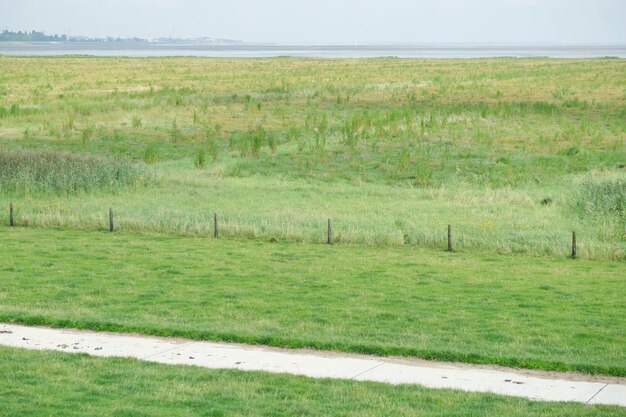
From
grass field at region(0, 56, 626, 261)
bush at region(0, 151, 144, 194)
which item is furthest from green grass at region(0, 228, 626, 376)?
bush at region(0, 151, 144, 194)

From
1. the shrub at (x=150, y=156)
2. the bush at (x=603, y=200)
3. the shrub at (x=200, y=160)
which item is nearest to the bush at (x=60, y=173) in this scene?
the shrub at (x=200, y=160)

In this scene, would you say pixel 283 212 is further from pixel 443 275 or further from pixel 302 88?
pixel 302 88

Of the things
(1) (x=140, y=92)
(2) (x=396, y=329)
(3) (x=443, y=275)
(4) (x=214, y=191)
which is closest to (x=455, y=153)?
(4) (x=214, y=191)

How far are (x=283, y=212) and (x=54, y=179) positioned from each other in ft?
Result: 29.8

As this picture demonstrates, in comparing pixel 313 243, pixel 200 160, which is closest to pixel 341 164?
pixel 200 160

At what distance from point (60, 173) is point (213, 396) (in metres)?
25.9

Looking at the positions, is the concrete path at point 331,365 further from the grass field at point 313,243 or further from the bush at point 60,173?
the bush at point 60,173

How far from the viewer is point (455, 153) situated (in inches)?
1861

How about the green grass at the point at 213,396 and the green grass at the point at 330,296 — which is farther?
the green grass at the point at 330,296

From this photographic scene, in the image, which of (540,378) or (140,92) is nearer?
(540,378)

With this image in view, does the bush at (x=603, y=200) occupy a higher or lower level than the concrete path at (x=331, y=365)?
lower

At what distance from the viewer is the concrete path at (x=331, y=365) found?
14258 mm

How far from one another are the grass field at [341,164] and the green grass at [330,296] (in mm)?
2643

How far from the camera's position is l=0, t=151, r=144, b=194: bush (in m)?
37.4
